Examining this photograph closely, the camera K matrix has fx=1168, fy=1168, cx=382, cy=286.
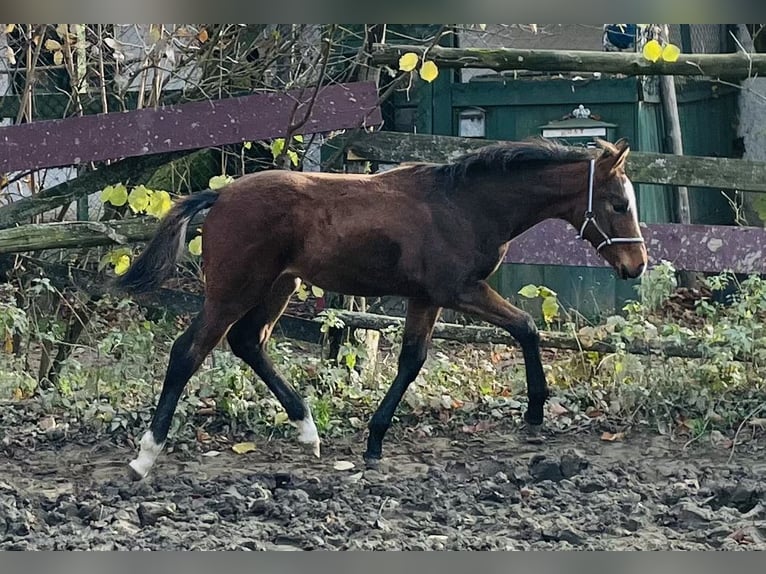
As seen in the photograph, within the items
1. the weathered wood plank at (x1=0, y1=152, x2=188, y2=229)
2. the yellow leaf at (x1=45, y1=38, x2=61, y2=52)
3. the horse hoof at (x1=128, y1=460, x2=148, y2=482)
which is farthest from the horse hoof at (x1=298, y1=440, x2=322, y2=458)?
the yellow leaf at (x1=45, y1=38, x2=61, y2=52)

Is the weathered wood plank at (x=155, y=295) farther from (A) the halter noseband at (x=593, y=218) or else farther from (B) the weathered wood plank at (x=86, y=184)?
(A) the halter noseband at (x=593, y=218)

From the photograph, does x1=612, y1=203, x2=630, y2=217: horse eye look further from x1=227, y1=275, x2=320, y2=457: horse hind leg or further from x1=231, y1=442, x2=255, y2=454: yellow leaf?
x1=231, y1=442, x2=255, y2=454: yellow leaf

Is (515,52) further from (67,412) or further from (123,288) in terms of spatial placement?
(67,412)

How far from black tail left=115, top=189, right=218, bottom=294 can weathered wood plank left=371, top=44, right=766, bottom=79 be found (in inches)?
71.4

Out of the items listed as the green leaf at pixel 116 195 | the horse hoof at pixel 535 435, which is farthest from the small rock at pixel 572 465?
the green leaf at pixel 116 195

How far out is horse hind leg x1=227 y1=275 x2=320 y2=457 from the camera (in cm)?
612

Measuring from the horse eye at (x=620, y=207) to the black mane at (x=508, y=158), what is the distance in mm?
282

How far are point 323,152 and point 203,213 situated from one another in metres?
1.53

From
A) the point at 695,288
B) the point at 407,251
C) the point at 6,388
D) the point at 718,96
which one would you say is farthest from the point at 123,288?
the point at 718,96

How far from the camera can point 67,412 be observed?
23.3ft

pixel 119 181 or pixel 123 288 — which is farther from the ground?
pixel 119 181

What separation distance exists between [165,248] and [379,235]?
107 centimetres

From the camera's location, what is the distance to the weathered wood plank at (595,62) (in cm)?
670

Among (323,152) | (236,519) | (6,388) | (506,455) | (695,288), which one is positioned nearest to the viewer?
(236,519)
